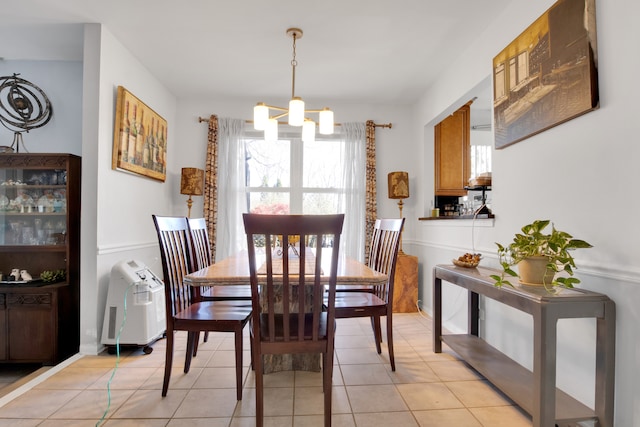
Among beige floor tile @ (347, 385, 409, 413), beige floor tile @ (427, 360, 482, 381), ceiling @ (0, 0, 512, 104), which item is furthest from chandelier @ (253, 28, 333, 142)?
beige floor tile @ (427, 360, 482, 381)

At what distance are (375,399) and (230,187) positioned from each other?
9.48ft

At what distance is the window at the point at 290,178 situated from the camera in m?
4.20

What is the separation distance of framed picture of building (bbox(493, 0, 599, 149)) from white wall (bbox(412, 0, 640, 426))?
0.05 meters

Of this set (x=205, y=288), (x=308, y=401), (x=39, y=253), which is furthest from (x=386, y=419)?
(x=39, y=253)

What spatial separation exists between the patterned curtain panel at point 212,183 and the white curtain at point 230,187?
0.05 metres

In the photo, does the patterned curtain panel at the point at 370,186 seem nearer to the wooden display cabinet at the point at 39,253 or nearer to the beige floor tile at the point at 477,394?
the beige floor tile at the point at 477,394

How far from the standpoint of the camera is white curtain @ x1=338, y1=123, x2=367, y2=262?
13.3ft

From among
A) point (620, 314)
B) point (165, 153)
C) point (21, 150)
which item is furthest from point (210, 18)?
point (620, 314)

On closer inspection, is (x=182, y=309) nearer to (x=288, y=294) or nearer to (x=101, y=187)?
(x=288, y=294)

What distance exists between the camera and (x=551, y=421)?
55.6 inches

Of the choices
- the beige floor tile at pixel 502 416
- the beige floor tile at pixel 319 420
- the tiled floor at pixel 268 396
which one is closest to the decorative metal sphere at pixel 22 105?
the tiled floor at pixel 268 396

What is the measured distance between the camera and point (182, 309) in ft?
6.61

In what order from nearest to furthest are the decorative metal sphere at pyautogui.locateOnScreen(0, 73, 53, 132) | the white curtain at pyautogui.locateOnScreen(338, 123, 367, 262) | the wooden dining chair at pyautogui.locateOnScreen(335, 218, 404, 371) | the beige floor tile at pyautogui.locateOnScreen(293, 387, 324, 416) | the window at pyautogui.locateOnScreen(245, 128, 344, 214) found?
1. the beige floor tile at pyautogui.locateOnScreen(293, 387, 324, 416)
2. the wooden dining chair at pyautogui.locateOnScreen(335, 218, 404, 371)
3. the decorative metal sphere at pyautogui.locateOnScreen(0, 73, 53, 132)
4. the white curtain at pyautogui.locateOnScreen(338, 123, 367, 262)
5. the window at pyautogui.locateOnScreen(245, 128, 344, 214)

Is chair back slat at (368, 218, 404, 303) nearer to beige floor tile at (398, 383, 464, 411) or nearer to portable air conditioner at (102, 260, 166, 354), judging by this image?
beige floor tile at (398, 383, 464, 411)
